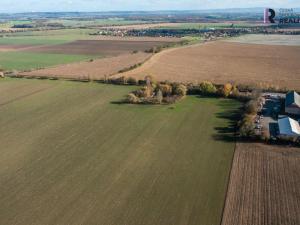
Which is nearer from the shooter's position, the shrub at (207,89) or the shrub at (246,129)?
the shrub at (246,129)

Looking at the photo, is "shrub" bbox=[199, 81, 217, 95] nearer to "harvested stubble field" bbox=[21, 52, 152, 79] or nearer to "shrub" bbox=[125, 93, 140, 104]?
"shrub" bbox=[125, 93, 140, 104]

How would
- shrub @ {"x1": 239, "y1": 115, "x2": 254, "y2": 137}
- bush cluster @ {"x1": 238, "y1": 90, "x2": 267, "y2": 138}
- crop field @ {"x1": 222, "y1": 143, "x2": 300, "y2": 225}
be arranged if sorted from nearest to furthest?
crop field @ {"x1": 222, "y1": 143, "x2": 300, "y2": 225} → shrub @ {"x1": 239, "y1": 115, "x2": 254, "y2": 137} → bush cluster @ {"x1": 238, "y1": 90, "x2": 267, "y2": 138}

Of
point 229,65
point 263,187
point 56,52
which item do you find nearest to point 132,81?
point 229,65

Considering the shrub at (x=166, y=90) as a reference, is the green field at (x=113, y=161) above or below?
below

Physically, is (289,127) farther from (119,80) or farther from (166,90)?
(119,80)

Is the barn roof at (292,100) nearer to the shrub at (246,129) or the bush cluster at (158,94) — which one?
the shrub at (246,129)

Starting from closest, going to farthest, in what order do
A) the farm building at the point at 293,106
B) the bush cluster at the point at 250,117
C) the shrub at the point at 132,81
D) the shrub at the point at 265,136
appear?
the shrub at the point at 265,136, the bush cluster at the point at 250,117, the farm building at the point at 293,106, the shrub at the point at 132,81

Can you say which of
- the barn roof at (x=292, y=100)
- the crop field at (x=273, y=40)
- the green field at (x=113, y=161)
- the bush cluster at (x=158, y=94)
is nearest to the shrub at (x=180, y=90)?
the bush cluster at (x=158, y=94)

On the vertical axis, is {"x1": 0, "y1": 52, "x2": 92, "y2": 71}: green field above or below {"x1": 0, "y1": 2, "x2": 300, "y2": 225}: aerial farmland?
above

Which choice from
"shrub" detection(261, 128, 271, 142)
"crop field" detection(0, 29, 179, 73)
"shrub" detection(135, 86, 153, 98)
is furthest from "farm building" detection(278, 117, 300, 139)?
"crop field" detection(0, 29, 179, 73)
